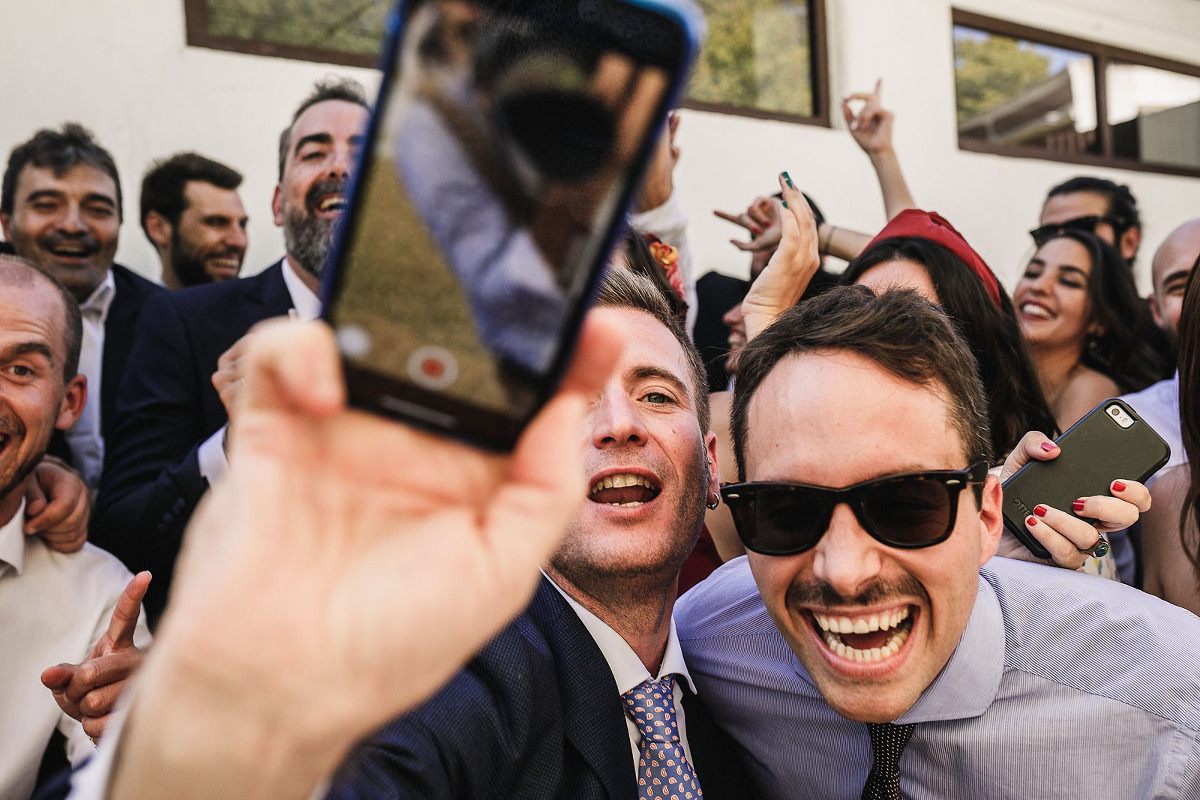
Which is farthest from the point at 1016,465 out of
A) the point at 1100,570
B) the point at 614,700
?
the point at 614,700

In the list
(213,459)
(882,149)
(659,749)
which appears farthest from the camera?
(882,149)

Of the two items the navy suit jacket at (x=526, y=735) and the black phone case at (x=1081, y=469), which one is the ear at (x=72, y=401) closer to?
the navy suit jacket at (x=526, y=735)

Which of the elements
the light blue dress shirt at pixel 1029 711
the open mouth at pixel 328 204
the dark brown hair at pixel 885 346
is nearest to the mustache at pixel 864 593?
the light blue dress shirt at pixel 1029 711

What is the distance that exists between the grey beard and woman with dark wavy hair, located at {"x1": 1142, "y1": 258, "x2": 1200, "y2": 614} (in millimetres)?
2682

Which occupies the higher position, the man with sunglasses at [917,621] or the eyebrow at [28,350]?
the eyebrow at [28,350]

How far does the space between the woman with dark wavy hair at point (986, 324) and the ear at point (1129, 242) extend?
97.7 inches

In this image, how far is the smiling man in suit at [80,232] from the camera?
136 inches

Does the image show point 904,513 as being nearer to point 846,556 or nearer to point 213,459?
point 846,556

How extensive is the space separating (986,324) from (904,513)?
4.26 feet

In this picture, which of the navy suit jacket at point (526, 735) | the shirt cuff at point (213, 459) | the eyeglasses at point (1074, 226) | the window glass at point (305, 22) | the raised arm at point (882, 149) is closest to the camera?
the navy suit jacket at point (526, 735)

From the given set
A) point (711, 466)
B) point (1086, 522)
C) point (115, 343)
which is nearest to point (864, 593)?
point (711, 466)

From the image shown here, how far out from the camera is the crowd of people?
0.65 metres

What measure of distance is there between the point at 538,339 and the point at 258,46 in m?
4.38

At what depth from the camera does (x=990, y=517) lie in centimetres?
178
